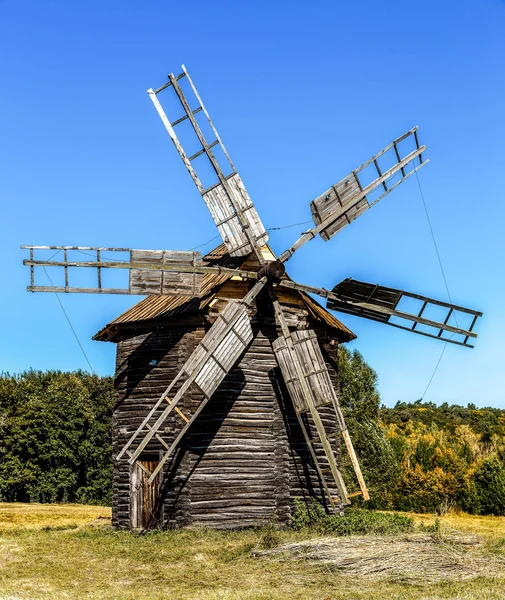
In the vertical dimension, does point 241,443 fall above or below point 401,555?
above

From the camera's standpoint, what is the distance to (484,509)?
108ft

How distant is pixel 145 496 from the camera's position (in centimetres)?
2073

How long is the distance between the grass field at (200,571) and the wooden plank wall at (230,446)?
748 millimetres

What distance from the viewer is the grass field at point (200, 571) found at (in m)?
14.6

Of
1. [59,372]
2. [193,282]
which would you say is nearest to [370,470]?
[193,282]

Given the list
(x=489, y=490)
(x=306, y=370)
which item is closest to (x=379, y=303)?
(x=306, y=370)

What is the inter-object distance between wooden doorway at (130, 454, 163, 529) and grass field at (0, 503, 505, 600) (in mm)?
649

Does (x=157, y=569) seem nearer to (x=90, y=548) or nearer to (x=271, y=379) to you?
(x=90, y=548)

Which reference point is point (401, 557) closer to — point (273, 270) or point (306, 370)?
point (306, 370)

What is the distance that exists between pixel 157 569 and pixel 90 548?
2646 millimetres

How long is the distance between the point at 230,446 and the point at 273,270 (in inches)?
186

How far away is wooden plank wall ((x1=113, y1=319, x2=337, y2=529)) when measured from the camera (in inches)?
790

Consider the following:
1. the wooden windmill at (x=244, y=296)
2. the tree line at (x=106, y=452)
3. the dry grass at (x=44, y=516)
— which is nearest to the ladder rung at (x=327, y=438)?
the wooden windmill at (x=244, y=296)

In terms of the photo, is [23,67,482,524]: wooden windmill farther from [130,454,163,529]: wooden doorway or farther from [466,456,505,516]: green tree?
[466,456,505,516]: green tree
